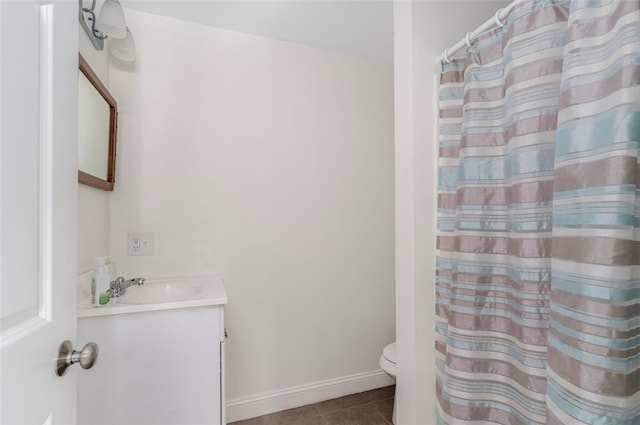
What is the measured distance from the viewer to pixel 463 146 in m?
1.17

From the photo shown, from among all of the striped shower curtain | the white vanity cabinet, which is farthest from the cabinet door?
the striped shower curtain

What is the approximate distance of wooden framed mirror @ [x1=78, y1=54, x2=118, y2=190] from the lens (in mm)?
1316

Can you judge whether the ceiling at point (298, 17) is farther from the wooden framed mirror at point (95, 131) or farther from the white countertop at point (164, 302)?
the white countertop at point (164, 302)

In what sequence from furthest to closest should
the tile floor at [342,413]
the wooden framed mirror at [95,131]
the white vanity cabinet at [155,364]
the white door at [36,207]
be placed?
the tile floor at [342,413], the wooden framed mirror at [95,131], the white vanity cabinet at [155,364], the white door at [36,207]

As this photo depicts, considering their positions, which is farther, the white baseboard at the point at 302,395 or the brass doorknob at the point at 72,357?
the white baseboard at the point at 302,395

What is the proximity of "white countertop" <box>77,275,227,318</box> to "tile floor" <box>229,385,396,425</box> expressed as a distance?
0.93 metres

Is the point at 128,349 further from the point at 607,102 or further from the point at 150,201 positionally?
the point at 607,102

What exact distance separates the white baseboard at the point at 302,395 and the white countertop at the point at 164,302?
0.80 m

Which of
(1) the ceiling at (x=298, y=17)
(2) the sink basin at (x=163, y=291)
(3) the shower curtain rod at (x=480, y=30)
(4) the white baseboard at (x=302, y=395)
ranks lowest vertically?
(4) the white baseboard at (x=302, y=395)

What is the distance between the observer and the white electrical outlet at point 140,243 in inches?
68.4

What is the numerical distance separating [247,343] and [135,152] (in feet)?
4.32

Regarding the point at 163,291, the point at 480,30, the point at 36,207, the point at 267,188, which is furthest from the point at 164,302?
the point at 480,30

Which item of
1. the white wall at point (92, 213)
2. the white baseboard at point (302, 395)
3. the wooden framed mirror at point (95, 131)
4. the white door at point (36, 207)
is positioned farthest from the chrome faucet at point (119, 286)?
the white baseboard at point (302, 395)

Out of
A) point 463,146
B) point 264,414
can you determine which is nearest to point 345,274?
point 264,414
